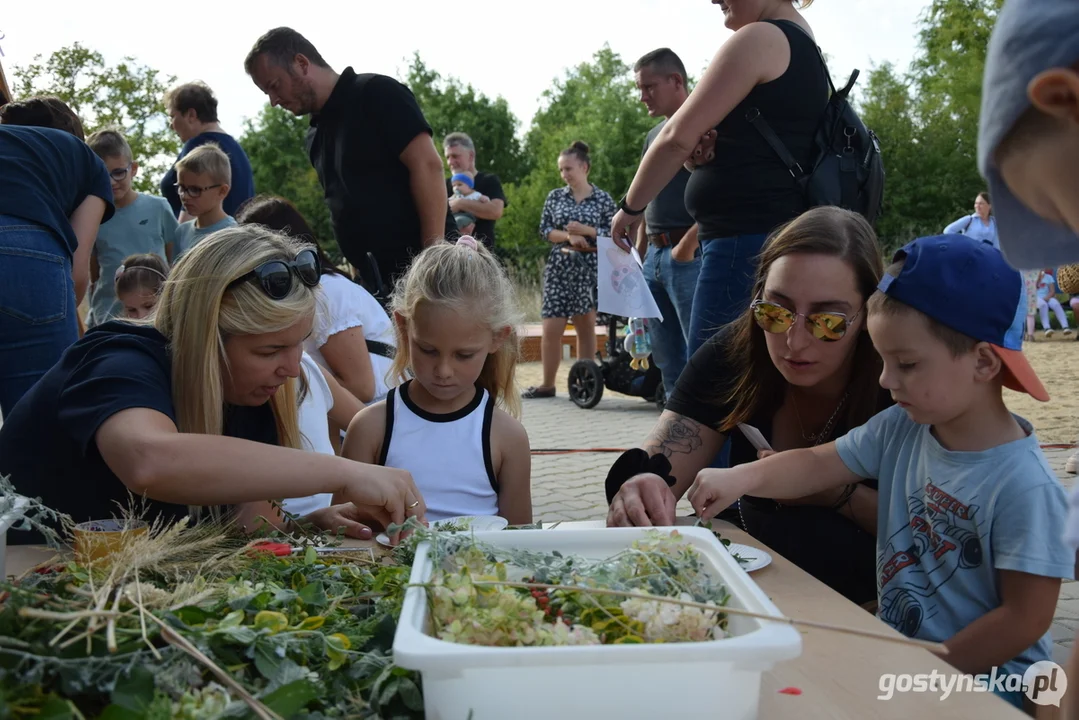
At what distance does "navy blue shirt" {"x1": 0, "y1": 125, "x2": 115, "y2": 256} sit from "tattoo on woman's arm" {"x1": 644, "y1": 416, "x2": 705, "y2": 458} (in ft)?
7.26

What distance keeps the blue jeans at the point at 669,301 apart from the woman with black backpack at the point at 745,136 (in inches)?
59.1

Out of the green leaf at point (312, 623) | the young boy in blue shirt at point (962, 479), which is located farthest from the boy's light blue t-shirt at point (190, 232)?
the green leaf at point (312, 623)

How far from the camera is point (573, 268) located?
783cm

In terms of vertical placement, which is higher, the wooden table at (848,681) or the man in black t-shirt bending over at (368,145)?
the man in black t-shirt bending over at (368,145)

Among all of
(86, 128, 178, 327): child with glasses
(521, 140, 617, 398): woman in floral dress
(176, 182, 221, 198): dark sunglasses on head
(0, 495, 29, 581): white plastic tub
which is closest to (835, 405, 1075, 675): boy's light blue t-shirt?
(0, 495, 29, 581): white plastic tub

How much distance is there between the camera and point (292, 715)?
875 millimetres

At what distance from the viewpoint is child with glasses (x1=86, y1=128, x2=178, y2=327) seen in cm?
519

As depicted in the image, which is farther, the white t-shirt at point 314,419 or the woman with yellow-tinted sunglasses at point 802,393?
the white t-shirt at point 314,419

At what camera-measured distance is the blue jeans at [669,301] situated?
4816 millimetres

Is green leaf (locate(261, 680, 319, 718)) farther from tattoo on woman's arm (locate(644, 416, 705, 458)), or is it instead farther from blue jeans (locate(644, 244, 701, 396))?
blue jeans (locate(644, 244, 701, 396))

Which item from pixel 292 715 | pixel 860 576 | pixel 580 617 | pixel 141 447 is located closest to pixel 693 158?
pixel 860 576

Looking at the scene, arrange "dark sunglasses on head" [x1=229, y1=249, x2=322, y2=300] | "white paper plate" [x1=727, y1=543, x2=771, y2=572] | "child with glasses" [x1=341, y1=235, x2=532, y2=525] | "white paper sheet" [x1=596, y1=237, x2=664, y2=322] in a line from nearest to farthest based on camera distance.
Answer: "white paper plate" [x1=727, y1=543, x2=771, y2=572]
"dark sunglasses on head" [x1=229, y1=249, x2=322, y2=300]
"child with glasses" [x1=341, y1=235, x2=532, y2=525]
"white paper sheet" [x1=596, y1=237, x2=664, y2=322]

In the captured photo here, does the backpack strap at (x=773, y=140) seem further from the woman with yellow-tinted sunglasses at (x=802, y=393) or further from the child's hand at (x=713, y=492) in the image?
the child's hand at (x=713, y=492)

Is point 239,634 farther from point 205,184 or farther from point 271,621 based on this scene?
point 205,184
